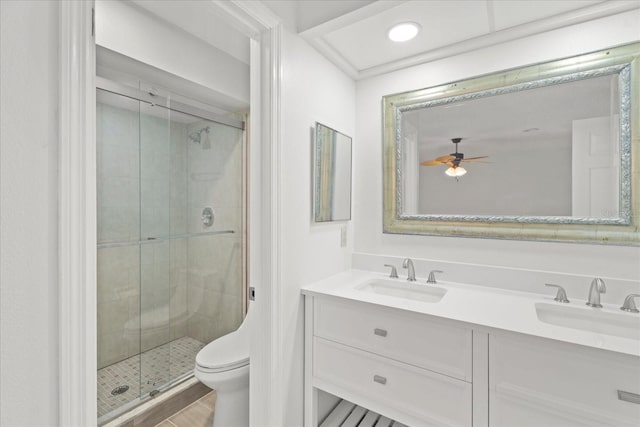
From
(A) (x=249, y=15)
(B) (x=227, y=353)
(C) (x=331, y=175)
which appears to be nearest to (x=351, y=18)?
(A) (x=249, y=15)

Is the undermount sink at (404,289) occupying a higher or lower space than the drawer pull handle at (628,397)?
higher

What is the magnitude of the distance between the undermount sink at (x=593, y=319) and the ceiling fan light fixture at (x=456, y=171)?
0.72 meters

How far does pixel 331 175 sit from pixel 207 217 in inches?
46.0

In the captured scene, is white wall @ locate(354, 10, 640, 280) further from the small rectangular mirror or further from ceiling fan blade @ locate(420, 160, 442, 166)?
ceiling fan blade @ locate(420, 160, 442, 166)

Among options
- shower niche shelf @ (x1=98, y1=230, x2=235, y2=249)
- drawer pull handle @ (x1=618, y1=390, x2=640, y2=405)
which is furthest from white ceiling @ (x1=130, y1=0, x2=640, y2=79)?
drawer pull handle @ (x1=618, y1=390, x2=640, y2=405)

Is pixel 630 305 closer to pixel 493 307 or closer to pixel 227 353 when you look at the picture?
pixel 493 307

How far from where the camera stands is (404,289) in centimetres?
165

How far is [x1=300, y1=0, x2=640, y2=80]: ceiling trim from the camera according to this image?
1274mm

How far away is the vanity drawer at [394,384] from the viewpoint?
1132mm

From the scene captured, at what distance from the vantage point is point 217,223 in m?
2.38

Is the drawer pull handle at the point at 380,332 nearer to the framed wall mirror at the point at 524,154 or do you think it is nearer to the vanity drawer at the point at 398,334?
the vanity drawer at the point at 398,334

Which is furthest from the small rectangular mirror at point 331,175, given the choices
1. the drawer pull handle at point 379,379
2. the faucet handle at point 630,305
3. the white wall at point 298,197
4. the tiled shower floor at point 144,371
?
the tiled shower floor at point 144,371

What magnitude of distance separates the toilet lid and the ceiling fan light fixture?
1527 millimetres

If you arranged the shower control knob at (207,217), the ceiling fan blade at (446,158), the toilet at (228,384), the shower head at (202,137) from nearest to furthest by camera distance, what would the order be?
the toilet at (228,384)
the ceiling fan blade at (446,158)
the shower head at (202,137)
the shower control knob at (207,217)
